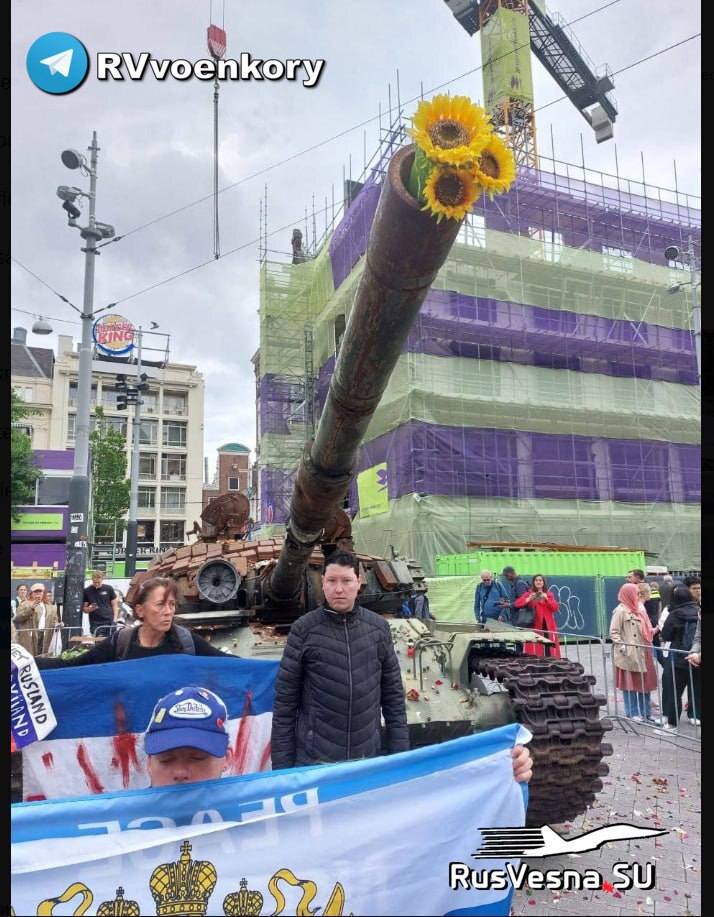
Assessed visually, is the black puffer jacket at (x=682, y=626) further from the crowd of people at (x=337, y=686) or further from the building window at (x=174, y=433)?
the building window at (x=174, y=433)

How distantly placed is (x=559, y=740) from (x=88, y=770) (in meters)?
2.90

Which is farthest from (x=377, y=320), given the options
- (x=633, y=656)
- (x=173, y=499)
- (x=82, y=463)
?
(x=173, y=499)

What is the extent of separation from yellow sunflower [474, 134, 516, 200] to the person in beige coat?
33.0ft

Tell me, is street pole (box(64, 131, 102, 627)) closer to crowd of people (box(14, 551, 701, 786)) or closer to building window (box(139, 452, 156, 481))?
crowd of people (box(14, 551, 701, 786))

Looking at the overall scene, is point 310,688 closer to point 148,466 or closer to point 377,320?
point 377,320

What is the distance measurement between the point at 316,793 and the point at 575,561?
46.0 ft

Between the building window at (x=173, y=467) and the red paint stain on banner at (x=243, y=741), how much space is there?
44814 millimetres

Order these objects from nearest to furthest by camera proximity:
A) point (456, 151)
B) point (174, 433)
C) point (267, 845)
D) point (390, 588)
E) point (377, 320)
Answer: point (456, 151), point (267, 845), point (377, 320), point (390, 588), point (174, 433)

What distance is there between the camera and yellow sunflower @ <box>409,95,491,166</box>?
2.22 metres

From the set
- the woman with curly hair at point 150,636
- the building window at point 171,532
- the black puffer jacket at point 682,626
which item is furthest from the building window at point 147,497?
the woman with curly hair at point 150,636

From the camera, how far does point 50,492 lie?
1192 inches

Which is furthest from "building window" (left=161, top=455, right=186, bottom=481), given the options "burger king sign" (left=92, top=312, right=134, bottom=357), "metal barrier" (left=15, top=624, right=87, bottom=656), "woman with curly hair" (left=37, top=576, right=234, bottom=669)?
"woman with curly hair" (left=37, top=576, right=234, bottom=669)

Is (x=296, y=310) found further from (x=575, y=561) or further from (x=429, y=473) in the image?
(x=575, y=561)

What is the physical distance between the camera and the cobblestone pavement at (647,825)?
3842mm
